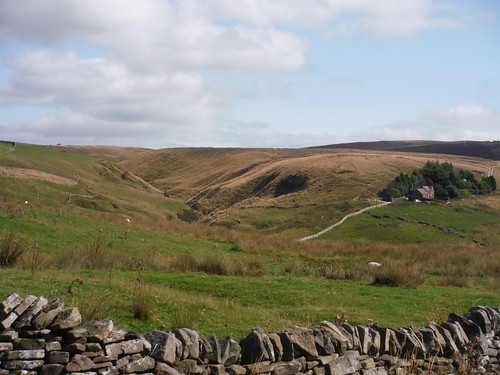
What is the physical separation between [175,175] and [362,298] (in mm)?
176249

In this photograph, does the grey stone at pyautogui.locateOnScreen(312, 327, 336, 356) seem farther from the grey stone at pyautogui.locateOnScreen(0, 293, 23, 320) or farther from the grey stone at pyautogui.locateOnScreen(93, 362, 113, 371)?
the grey stone at pyautogui.locateOnScreen(0, 293, 23, 320)

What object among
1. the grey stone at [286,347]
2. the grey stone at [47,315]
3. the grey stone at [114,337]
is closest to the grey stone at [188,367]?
the grey stone at [114,337]

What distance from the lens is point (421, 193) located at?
304 feet

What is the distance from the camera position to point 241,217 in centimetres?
9362

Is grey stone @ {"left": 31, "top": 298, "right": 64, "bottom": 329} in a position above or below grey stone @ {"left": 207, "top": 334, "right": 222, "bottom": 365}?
above

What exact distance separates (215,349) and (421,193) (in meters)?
88.9

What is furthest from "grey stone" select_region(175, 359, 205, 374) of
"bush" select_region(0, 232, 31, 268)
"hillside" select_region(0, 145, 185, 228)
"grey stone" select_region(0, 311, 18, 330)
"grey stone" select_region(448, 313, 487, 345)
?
Answer: "hillside" select_region(0, 145, 185, 228)

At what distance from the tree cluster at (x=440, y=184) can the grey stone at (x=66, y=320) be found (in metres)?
91.9

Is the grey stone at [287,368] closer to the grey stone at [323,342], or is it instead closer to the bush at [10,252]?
the grey stone at [323,342]

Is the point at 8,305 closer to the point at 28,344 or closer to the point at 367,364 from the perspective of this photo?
the point at 28,344

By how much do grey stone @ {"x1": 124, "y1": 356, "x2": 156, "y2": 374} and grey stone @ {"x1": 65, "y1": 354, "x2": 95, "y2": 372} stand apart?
51 cm

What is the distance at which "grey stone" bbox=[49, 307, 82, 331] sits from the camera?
7641 millimetres

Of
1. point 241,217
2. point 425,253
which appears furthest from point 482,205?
point 425,253

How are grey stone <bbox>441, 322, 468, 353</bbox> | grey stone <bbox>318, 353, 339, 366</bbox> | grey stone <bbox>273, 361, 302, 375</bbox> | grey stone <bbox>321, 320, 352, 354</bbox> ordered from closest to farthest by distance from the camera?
grey stone <bbox>273, 361, 302, 375</bbox>
grey stone <bbox>318, 353, 339, 366</bbox>
grey stone <bbox>321, 320, 352, 354</bbox>
grey stone <bbox>441, 322, 468, 353</bbox>
